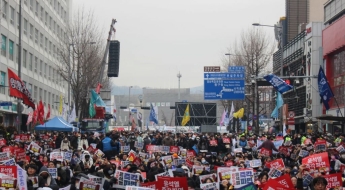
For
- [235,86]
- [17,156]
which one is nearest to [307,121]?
[235,86]

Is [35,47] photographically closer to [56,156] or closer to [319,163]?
[56,156]

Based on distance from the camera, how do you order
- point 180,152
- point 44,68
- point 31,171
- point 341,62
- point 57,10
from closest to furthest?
1. point 31,171
2. point 180,152
3. point 341,62
4. point 44,68
5. point 57,10

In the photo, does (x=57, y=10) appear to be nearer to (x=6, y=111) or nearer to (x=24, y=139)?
(x=6, y=111)

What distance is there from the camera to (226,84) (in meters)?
43.2

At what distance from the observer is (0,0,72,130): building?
50.6 metres

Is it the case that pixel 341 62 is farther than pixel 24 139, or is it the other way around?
pixel 341 62

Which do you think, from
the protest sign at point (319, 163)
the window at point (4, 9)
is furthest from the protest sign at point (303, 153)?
the window at point (4, 9)

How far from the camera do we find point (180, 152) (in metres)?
25.7

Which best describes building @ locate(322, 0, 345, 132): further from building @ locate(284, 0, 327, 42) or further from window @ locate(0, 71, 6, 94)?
window @ locate(0, 71, 6, 94)

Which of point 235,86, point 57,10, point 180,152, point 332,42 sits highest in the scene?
point 57,10

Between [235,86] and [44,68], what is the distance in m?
30.3

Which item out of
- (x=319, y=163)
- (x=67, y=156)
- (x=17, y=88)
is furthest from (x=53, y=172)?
(x=17, y=88)

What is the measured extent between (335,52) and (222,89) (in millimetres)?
11462

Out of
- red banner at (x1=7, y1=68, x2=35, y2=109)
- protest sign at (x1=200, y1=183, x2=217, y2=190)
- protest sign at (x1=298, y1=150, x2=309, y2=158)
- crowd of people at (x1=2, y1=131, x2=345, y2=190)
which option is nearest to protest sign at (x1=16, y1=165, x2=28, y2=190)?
crowd of people at (x1=2, y1=131, x2=345, y2=190)
